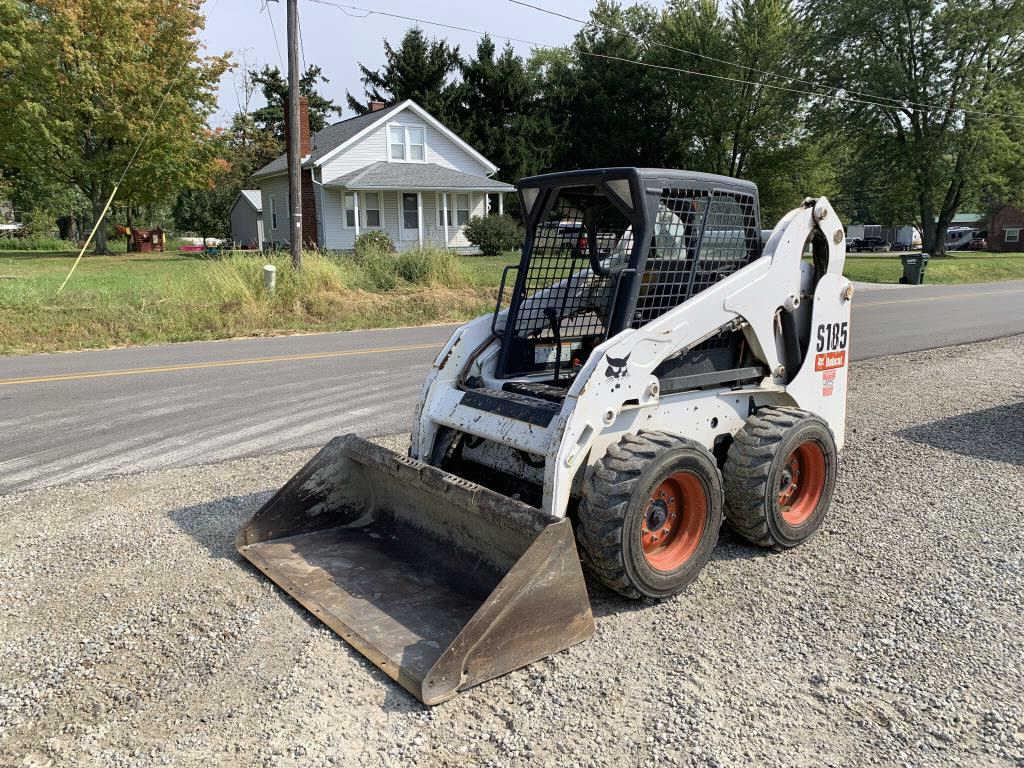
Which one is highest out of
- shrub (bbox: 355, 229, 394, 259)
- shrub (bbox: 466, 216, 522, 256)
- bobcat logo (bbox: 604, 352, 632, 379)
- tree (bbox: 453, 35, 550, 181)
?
tree (bbox: 453, 35, 550, 181)

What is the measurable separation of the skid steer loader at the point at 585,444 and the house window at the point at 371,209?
32.5m

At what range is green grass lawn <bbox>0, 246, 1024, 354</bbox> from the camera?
13375mm

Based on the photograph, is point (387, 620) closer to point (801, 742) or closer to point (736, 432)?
point (801, 742)

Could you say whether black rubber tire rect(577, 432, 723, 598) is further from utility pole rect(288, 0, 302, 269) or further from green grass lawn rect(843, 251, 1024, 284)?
green grass lawn rect(843, 251, 1024, 284)

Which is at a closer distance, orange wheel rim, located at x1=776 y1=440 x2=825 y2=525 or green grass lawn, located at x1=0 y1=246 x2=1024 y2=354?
orange wheel rim, located at x1=776 y1=440 x2=825 y2=525

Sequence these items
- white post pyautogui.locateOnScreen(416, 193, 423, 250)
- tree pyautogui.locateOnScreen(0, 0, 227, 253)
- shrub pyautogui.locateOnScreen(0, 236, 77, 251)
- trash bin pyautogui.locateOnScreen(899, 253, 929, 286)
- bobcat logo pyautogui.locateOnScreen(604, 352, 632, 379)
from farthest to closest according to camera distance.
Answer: shrub pyautogui.locateOnScreen(0, 236, 77, 251)
white post pyautogui.locateOnScreen(416, 193, 423, 250)
tree pyautogui.locateOnScreen(0, 0, 227, 253)
trash bin pyautogui.locateOnScreen(899, 253, 929, 286)
bobcat logo pyautogui.locateOnScreen(604, 352, 632, 379)

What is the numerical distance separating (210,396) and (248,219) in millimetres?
38474

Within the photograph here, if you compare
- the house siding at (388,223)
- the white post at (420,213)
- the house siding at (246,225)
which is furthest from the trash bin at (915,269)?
the house siding at (246,225)

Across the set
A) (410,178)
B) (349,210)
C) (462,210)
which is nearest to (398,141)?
(410,178)

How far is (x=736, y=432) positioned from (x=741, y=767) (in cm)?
227

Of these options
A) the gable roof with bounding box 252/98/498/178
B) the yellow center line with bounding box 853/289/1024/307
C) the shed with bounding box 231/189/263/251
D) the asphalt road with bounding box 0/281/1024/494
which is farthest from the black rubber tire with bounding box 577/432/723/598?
the shed with bounding box 231/189/263/251

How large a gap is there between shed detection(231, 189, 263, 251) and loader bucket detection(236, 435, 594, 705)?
37.3m

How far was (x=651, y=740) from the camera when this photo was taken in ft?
9.93

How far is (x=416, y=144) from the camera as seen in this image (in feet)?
123
